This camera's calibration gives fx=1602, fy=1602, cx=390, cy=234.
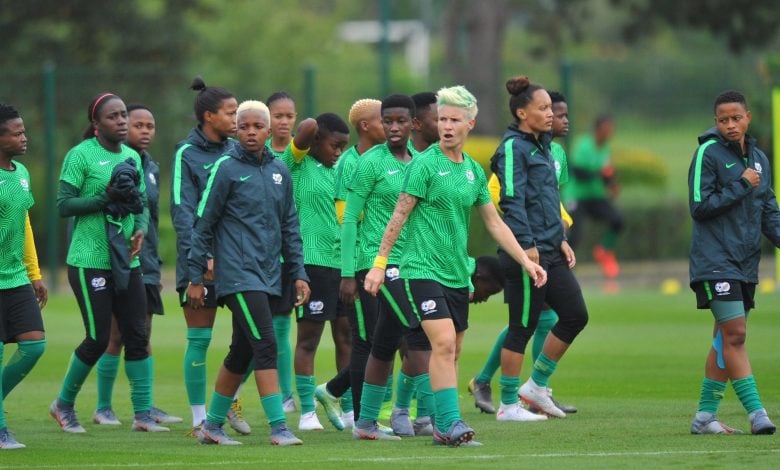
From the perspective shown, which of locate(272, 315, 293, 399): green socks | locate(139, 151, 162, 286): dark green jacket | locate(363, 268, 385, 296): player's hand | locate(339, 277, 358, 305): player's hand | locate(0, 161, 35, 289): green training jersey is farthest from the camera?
locate(139, 151, 162, 286): dark green jacket

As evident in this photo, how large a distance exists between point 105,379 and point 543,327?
3375mm

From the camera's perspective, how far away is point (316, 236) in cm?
1143

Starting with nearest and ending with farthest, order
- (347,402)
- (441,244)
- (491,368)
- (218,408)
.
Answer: (441,244)
(218,408)
(347,402)
(491,368)

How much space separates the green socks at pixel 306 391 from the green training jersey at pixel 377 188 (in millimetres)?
1145

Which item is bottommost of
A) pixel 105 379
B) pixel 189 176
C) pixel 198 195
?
pixel 105 379

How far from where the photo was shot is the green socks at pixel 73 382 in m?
11.2

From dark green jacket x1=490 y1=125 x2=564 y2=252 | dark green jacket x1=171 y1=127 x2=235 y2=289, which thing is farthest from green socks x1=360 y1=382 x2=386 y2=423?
dark green jacket x1=490 y1=125 x2=564 y2=252

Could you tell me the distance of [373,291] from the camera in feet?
30.9

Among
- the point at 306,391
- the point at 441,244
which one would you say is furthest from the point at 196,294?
the point at 306,391

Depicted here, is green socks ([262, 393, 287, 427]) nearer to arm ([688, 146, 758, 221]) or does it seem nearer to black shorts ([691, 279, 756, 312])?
black shorts ([691, 279, 756, 312])

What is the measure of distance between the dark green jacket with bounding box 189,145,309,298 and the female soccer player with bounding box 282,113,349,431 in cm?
133

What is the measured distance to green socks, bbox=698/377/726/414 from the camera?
33.5ft

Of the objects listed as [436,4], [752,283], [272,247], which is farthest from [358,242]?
[436,4]

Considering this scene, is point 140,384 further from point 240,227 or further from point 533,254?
point 533,254
